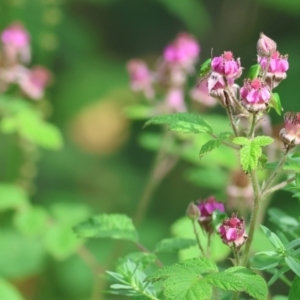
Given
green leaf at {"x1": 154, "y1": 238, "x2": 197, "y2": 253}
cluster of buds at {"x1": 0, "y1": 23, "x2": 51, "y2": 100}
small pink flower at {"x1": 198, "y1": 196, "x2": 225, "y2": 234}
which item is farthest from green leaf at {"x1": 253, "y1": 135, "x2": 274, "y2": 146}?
cluster of buds at {"x1": 0, "y1": 23, "x2": 51, "y2": 100}

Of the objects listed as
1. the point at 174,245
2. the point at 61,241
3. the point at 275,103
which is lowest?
the point at 61,241

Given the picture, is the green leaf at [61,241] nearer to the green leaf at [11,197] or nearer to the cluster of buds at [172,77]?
the green leaf at [11,197]

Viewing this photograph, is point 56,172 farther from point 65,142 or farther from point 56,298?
point 56,298

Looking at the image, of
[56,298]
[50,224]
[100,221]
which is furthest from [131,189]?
[100,221]

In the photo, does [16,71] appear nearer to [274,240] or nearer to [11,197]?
[11,197]

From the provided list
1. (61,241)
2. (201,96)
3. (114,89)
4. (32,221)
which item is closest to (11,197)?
(32,221)

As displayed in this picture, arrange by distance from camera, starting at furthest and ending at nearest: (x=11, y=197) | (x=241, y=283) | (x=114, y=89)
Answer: (x=114, y=89) < (x=11, y=197) < (x=241, y=283)
